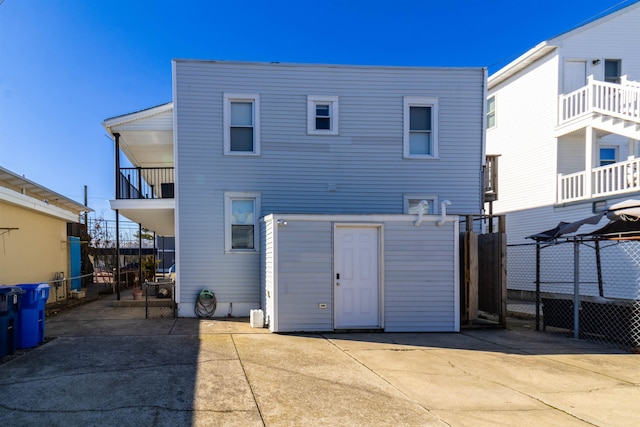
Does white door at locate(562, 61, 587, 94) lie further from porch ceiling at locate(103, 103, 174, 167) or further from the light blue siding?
porch ceiling at locate(103, 103, 174, 167)

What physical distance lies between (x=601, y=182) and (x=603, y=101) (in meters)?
2.73

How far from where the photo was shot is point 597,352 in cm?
699

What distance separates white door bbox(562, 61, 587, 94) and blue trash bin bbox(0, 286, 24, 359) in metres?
16.7

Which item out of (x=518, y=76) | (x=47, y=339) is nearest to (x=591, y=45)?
(x=518, y=76)

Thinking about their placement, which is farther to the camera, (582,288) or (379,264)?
(582,288)

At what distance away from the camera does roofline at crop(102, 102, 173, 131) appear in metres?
10.4

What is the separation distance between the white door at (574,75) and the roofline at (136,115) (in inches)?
526

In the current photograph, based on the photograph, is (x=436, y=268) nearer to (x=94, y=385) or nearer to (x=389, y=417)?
(x=389, y=417)

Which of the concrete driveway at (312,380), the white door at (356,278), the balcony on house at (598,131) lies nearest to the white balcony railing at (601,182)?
the balcony on house at (598,131)

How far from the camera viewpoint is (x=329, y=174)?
34.6 ft

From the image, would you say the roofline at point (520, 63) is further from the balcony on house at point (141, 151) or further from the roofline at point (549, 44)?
the balcony on house at point (141, 151)

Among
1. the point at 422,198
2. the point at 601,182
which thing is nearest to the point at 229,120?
the point at 422,198

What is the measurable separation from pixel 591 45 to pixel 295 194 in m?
12.4

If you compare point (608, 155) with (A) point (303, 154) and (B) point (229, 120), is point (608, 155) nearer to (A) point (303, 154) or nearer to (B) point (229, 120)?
(A) point (303, 154)
